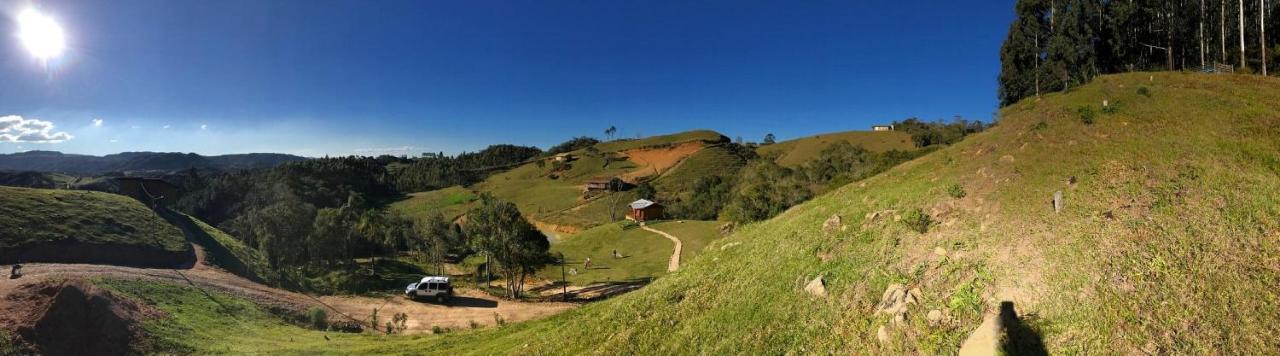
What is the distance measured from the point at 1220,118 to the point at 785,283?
67.5 ft

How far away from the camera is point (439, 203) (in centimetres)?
16350

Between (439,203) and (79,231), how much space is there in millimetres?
128837

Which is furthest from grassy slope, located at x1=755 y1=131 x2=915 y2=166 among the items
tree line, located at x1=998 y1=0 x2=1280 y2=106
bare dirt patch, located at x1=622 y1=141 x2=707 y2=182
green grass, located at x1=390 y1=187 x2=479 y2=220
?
green grass, located at x1=390 y1=187 x2=479 y2=220

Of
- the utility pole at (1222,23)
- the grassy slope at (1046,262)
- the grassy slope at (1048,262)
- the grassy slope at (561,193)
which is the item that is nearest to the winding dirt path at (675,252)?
the grassy slope at (1046,262)

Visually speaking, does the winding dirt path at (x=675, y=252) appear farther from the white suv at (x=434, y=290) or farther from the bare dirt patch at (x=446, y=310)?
the white suv at (x=434, y=290)

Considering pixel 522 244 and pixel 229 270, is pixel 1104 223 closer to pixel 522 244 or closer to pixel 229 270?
pixel 522 244

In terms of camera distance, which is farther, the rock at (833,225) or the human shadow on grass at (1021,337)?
the rock at (833,225)

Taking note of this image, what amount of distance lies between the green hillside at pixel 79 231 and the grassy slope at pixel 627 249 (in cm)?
3249

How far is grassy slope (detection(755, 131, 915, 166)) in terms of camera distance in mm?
143938

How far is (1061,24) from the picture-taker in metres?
50.5

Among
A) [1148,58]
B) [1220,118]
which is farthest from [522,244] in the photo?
[1148,58]

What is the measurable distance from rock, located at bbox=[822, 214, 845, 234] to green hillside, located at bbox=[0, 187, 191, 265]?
49.1 metres

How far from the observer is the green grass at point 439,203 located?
483 feet

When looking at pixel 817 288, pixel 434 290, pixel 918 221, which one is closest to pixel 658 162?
pixel 434 290
